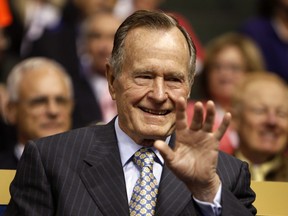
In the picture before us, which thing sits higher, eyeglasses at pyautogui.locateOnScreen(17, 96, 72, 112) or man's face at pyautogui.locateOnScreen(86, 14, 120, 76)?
man's face at pyautogui.locateOnScreen(86, 14, 120, 76)

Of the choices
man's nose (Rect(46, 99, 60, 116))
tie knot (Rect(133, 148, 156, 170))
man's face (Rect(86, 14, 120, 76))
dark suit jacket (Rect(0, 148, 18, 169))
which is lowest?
dark suit jacket (Rect(0, 148, 18, 169))

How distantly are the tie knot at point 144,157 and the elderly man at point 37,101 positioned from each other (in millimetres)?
1688

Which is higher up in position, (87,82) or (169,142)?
(169,142)

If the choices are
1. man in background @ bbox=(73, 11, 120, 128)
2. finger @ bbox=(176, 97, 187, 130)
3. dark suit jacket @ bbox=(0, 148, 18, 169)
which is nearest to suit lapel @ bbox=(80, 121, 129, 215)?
finger @ bbox=(176, 97, 187, 130)

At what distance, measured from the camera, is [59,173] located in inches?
112

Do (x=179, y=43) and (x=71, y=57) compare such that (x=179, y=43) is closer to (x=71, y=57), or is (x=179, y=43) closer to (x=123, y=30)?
(x=123, y=30)

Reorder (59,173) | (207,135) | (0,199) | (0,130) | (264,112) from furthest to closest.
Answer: (0,130)
(264,112)
(0,199)
(59,173)
(207,135)

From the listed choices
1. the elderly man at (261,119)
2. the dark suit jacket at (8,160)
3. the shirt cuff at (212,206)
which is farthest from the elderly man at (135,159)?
the elderly man at (261,119)

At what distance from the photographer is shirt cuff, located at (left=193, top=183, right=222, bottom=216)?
106 inches

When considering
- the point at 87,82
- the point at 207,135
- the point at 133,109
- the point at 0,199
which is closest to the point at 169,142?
the point at 133,109

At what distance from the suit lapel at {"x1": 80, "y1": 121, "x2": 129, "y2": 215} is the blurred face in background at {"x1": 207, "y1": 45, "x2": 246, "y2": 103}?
109 inches

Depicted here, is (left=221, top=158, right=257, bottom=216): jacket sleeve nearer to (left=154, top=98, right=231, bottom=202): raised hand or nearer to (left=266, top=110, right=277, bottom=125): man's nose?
(left=154, top=98, right=231, bottom=202): raised hand

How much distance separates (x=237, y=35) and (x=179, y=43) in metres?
3.12

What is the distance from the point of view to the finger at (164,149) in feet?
8.38
